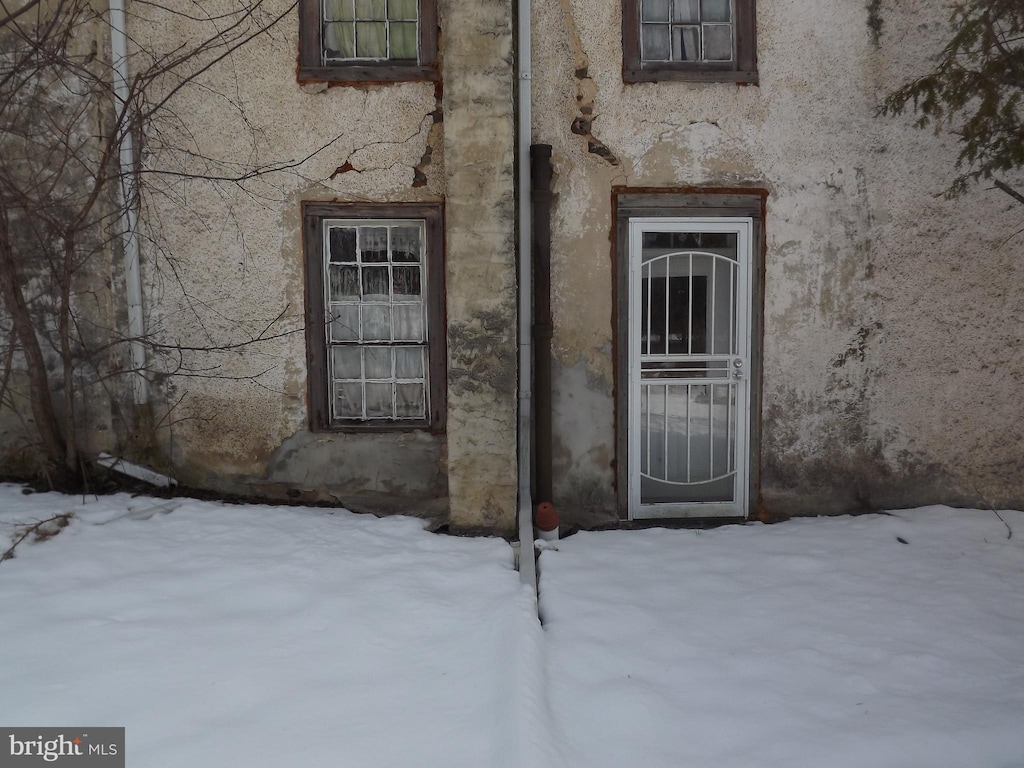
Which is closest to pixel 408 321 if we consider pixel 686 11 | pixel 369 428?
pixel 369 428

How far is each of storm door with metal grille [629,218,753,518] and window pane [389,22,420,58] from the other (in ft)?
6.54

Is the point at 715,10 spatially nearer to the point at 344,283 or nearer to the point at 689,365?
the point at 689,365

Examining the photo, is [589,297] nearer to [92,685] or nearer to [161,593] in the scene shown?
[161,593]

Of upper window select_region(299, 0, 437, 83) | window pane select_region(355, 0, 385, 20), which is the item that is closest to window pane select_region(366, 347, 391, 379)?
upper window select_region(299, 0, 437, 83)

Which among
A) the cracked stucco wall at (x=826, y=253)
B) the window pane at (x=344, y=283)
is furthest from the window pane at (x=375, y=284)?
the cracked stucco wall at (x=826, y=253)

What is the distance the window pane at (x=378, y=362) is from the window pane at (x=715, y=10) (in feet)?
10.9

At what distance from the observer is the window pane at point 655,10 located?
503 cm

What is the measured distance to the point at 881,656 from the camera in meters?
3.21

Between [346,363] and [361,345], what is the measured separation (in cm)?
19

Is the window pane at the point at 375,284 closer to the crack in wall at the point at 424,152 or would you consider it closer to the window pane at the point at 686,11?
the crack in wall at the point at 424,152

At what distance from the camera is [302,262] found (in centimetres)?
505

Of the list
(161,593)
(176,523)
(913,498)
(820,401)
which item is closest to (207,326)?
(176,523)

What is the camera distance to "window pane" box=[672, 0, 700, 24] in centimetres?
504

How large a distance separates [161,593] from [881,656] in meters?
3.53
